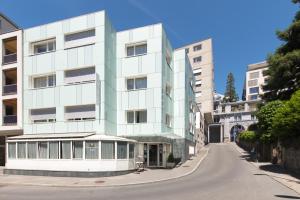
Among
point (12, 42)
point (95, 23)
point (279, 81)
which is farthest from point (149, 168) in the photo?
point (12, 42)

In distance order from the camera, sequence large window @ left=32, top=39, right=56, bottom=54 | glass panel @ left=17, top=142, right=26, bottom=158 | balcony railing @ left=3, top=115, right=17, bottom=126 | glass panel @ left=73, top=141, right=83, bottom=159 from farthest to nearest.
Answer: balcony railing @ left=3, top=115, right=17, bottom=126
large window @ left=32, top=39, right=56, bottom=54
glass panel @ left=17, top=142, right=26, bottom=158
glass panel @ left=73, top=141, right=83, bottom=159

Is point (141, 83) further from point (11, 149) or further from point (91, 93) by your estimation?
point (11, 149)

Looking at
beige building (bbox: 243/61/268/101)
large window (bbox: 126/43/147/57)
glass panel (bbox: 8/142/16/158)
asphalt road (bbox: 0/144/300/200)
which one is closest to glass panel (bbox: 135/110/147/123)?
large window (bbox: 126/43/147/57)

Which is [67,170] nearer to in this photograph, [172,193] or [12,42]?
[172,193]

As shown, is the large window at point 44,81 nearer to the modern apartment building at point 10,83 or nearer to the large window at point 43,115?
the modern apartment building at point 10,83

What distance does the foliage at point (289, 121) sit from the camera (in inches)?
739

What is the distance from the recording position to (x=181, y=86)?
3125cm

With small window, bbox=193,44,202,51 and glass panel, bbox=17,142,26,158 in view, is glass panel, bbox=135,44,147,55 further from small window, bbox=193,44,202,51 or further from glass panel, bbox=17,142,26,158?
small window, bbox=193,44,202,51

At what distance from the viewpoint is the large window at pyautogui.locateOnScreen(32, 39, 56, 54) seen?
2712 centimetres

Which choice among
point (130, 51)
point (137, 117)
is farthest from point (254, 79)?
point (137, 117)

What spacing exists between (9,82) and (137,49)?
14238mm

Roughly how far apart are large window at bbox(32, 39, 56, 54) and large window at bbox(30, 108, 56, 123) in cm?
573

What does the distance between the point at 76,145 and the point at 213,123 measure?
224 ft

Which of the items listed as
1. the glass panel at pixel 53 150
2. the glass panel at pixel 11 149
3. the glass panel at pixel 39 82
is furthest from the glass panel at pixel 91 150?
the glass panel at pixel 39 82
